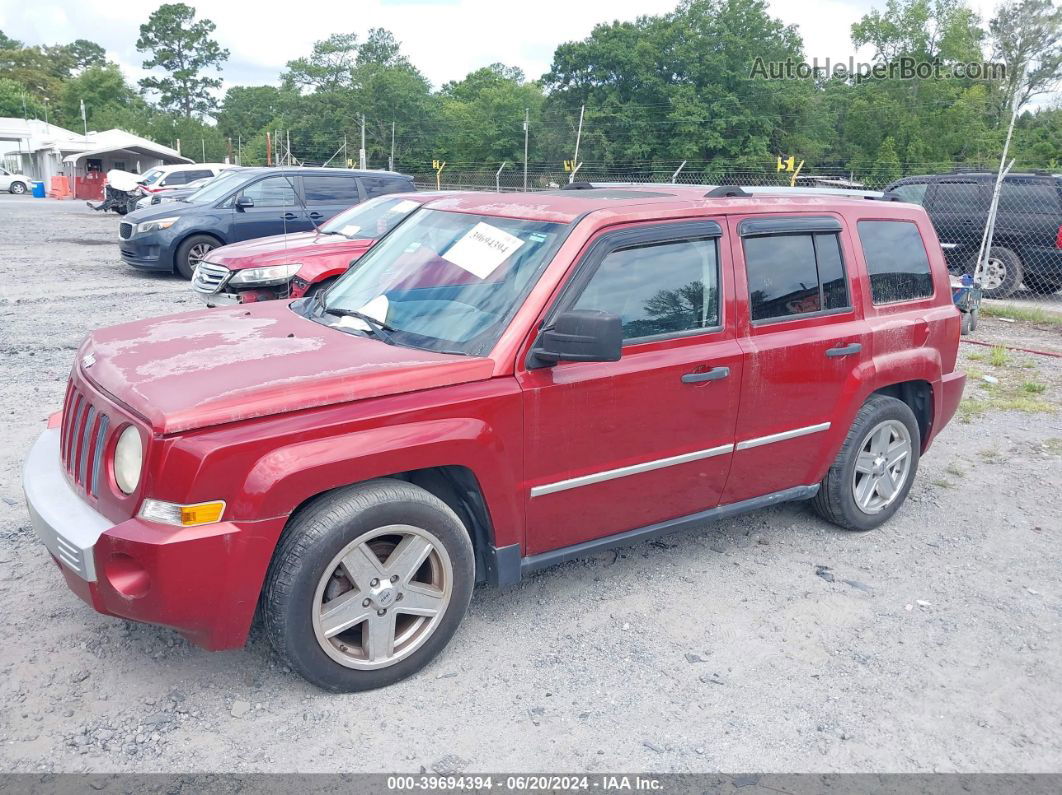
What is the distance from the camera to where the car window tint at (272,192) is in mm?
13297

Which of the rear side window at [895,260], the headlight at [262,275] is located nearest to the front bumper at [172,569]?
the rear side window at [895,260]

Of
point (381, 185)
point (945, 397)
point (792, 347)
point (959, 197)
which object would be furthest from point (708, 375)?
point (959, 197)

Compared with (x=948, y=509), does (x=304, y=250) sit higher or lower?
higher

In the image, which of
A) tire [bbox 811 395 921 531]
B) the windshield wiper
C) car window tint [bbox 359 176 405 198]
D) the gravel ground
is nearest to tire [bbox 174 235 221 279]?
car window tint [bbox 359 176 405 198]

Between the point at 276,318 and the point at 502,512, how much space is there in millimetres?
1506

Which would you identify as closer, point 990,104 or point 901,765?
A: point 901,765

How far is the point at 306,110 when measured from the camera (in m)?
71.9

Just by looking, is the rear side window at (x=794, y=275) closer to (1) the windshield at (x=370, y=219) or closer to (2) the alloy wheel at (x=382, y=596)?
(2) the alloy wheel at (x=382, y=596)

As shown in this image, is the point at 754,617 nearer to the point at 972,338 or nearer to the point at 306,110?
the point at 972,338

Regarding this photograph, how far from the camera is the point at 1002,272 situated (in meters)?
13.3

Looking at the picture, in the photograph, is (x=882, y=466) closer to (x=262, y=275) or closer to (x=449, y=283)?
(x=449, y=283)

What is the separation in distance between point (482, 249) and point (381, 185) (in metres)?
10.4

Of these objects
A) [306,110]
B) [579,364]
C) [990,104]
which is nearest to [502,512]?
[579,364]

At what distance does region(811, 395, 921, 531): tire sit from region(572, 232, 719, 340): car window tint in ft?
4.25
